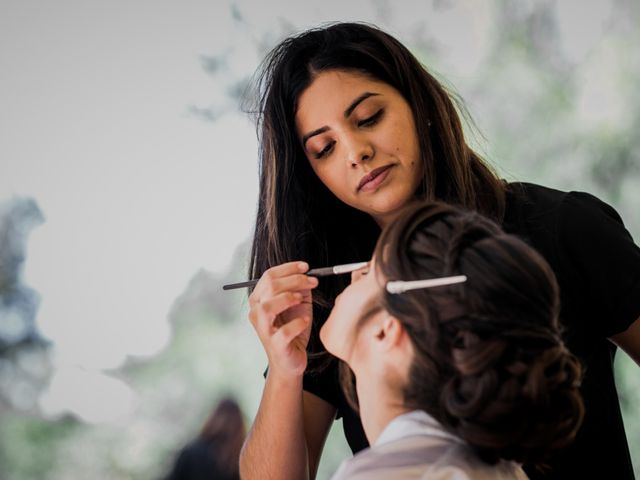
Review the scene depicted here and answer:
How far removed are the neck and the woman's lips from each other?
0.49 metres

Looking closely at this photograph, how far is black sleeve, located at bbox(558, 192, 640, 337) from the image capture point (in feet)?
5.17

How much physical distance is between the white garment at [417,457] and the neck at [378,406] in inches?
1.7

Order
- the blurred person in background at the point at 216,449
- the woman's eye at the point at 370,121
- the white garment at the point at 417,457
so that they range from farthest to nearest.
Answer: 1. the blurred person in background at the point at 216,449
2. the woman's eye at the point at 370,121
3. the white garment at the point at 417,457

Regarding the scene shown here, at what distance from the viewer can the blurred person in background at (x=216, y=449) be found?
104 inches

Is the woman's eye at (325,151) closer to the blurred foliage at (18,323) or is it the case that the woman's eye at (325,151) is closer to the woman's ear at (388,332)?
the woman's ear at (388,332)

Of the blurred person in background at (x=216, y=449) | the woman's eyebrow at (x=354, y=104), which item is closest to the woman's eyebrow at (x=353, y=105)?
the woman's eyebrow at (x=354, y=104)

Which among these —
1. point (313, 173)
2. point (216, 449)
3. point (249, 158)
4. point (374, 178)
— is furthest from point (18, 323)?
point (374, 178)

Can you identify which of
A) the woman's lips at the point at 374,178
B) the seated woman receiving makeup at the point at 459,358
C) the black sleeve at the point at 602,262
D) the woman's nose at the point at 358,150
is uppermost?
the woman's nose at the point at 358,150

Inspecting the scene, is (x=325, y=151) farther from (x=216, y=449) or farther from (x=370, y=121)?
(x=216, y=449)

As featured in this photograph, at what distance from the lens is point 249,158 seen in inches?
106

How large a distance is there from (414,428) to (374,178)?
0.64m

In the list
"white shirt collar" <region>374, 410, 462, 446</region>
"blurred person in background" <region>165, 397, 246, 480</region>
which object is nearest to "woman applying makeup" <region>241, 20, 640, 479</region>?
"white shirt collar" <region>374, 410, 462, 446</region>

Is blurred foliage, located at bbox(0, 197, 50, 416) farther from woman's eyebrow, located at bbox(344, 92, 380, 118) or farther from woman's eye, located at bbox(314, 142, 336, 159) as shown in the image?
woman's eyebrow, located at bbox(344, 92, 380, 118)

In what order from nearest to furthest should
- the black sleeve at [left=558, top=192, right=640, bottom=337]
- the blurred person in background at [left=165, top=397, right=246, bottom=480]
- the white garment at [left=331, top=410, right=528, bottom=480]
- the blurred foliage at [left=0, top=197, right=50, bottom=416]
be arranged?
the white garment at [left=331, top=410, right=528, bottom=480] → the black sleeve at [left=558, top=192, right=640, bottom=337] → the blurred foliage at [left=0, top=197, right=50, bottom=416] → the blurred person in background at [left=165, top=397, right=246, bottom=480]
